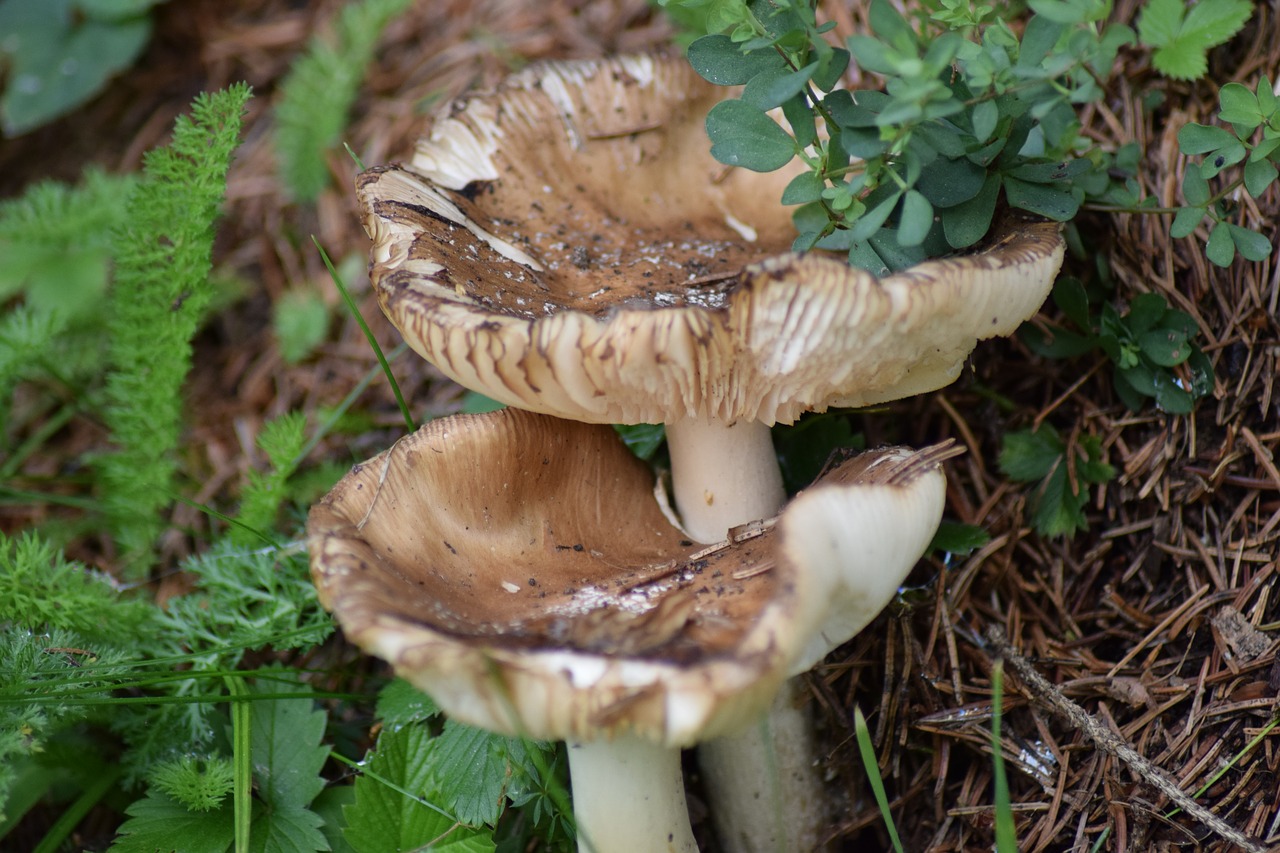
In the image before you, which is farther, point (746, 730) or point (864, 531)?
point (746, 730)

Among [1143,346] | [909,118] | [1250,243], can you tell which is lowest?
[1143,346]

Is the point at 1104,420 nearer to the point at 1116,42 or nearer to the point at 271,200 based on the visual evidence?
the point at 1116,42

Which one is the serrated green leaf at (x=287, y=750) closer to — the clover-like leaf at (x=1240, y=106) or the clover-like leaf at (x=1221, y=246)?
the clover-like leaf at (x=1221, y=246)

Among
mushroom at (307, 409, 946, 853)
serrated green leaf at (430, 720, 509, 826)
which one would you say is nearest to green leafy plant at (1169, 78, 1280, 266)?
mushroom at (307, 409, 946, 853)

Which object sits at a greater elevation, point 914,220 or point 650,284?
point 914,220

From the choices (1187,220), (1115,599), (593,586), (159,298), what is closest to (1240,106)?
(1187,220)

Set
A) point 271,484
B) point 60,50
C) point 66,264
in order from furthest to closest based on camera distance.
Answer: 1. point 60,50
2. point 66,264
3. point 271,484

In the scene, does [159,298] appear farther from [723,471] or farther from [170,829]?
[723,471]

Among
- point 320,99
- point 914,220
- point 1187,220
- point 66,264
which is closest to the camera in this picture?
point 914,220

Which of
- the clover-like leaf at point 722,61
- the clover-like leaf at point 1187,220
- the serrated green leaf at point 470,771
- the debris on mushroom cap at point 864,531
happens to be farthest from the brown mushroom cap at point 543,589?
the clover-like leaf at point 1187,220
